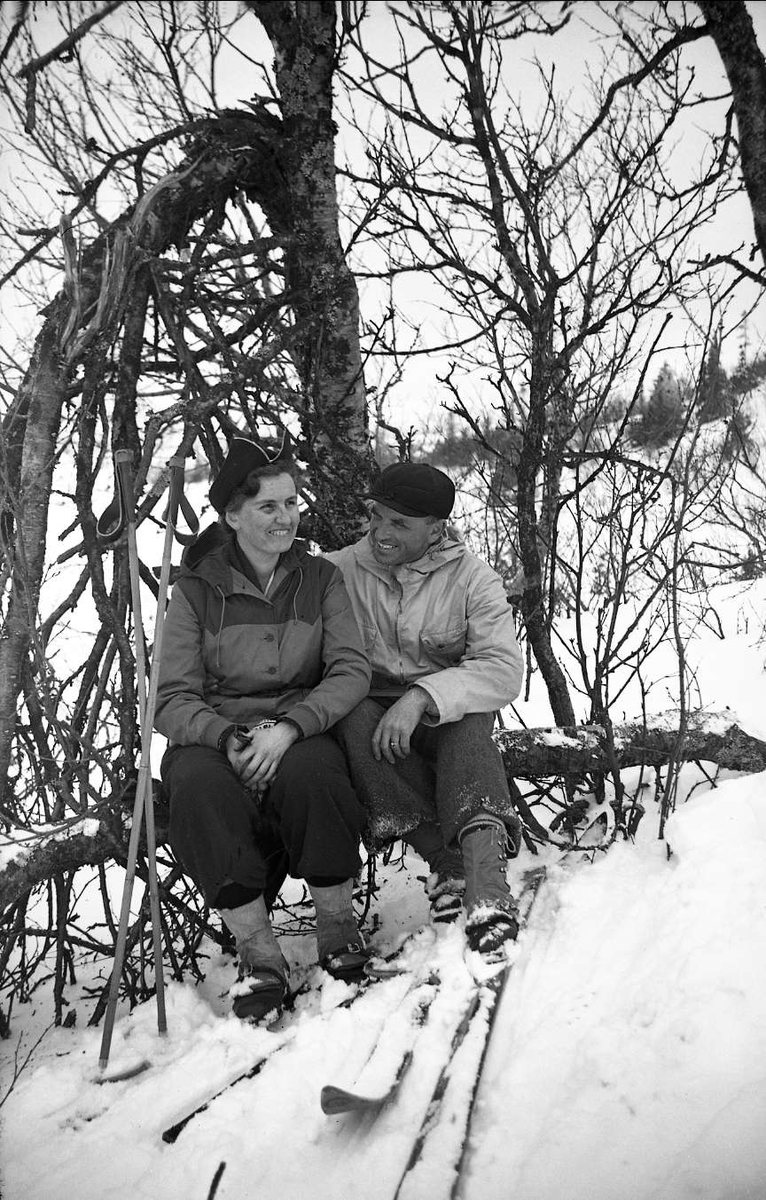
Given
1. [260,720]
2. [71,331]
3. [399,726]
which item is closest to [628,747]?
[399,726]

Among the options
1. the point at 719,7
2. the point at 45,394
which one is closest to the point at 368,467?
the point at 45,394

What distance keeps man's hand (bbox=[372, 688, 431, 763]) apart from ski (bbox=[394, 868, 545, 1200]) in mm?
599

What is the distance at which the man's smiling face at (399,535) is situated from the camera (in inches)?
92.0

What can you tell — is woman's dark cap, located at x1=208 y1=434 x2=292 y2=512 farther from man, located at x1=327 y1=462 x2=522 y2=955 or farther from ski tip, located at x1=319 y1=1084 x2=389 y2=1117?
ski tip, located at x1=319 y1=1084 x2=389 y2=1117

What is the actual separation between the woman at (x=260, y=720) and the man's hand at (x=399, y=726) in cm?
11

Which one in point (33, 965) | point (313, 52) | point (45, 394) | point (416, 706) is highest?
point (313, 52)

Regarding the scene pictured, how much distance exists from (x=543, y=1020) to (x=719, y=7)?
10.1 ft

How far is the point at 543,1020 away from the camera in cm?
161

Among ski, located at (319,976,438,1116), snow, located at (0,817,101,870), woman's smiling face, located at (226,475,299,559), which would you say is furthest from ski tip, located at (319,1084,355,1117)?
woman's smiling face, located at (226,475,299,559)

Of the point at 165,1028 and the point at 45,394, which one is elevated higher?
the point at 45,394

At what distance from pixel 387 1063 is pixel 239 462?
4.96 ft

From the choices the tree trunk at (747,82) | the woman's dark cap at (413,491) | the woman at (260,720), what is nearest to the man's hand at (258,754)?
the woman at (260,720)

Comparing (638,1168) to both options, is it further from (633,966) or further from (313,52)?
(313,52)

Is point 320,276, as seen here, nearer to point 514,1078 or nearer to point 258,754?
point 258,754
